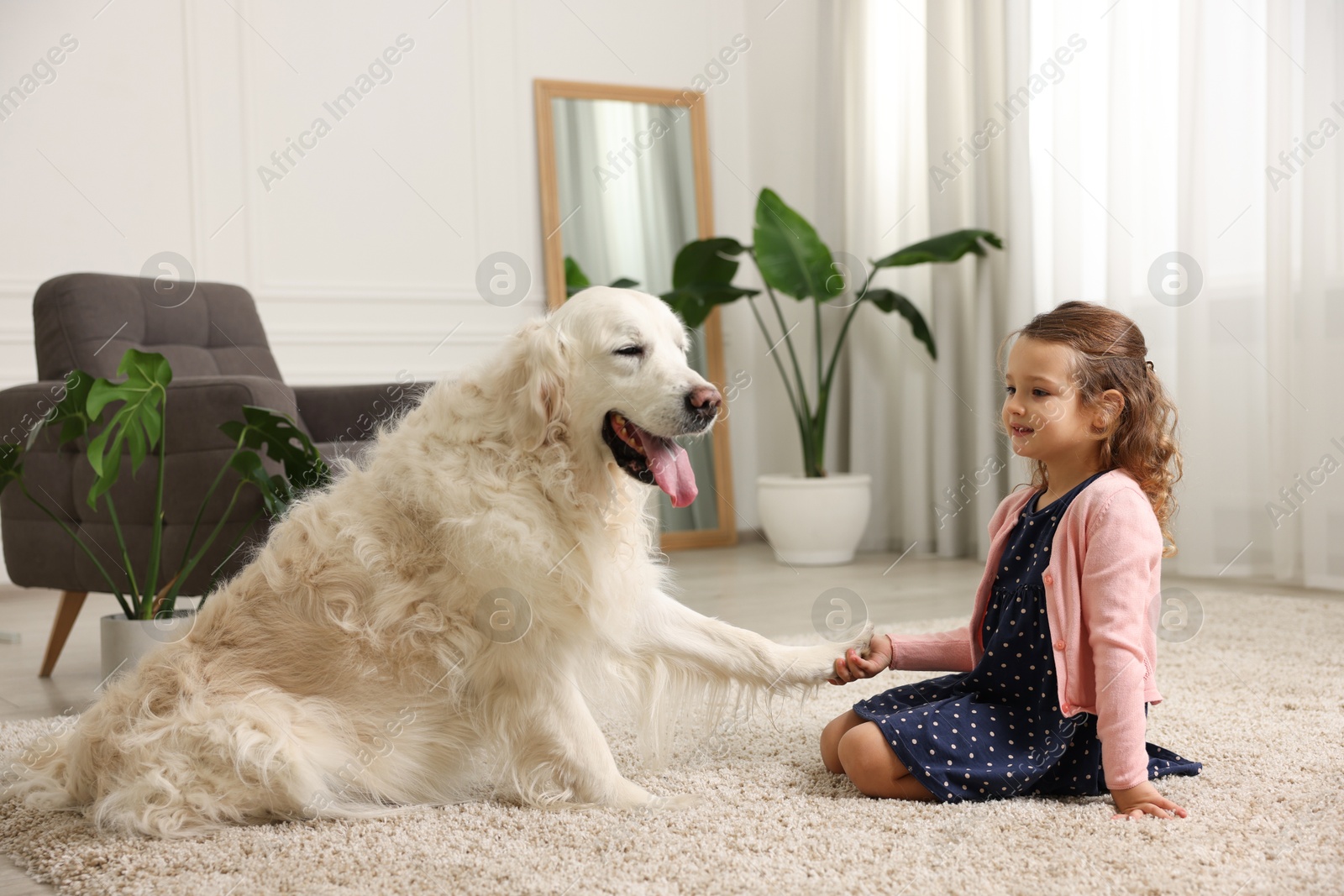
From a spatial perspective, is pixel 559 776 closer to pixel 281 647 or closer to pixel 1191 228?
pixel 281 647

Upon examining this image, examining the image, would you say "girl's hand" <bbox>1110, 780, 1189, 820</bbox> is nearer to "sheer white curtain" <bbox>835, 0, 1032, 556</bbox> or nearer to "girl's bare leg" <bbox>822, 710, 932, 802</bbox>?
"girl's bare leg" <bbox>822, 710, 932, 802</bbox>

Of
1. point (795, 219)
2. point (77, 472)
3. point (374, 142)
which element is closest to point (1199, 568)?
point (795, 219)

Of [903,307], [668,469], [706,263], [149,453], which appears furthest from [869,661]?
[706,263]

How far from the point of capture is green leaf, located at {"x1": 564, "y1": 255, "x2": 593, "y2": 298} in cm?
592

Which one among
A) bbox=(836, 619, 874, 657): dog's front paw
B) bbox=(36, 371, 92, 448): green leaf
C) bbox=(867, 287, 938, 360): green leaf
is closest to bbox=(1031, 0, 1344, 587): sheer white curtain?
bbox=(867, 287, 938, 360): green leaf

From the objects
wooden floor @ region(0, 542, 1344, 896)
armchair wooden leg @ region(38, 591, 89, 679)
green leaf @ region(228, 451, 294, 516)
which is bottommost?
wooden floor @ region(0, 542, 1344, 896)

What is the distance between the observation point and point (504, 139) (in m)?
5.91

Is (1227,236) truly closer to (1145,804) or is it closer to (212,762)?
(1145,804)

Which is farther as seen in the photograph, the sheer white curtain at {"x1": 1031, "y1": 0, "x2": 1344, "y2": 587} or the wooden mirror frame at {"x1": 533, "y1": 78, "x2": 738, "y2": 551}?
the wooden mirror frame at {"x1": 533, "y1": 78, "x2": 738, "y2": 551}

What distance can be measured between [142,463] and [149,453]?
0.85 ft

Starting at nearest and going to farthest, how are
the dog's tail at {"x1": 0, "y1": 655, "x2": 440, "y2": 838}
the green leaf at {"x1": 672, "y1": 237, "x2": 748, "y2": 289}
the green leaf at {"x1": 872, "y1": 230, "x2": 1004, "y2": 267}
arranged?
the dog's tail at {"x1": 0, "y1": 655, "x2": 440, "y2": 838}, the green leaf at {"x1": 872, "y1": 230, "x2": 1004, "y2": 267}, the green leaf at {"x1": 672, "y1": 237, "x2": 748, "y2": 289}

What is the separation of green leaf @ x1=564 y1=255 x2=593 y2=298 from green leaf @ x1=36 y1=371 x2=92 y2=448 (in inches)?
145

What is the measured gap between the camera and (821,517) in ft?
16.8

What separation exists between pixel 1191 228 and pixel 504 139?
11.5ft
